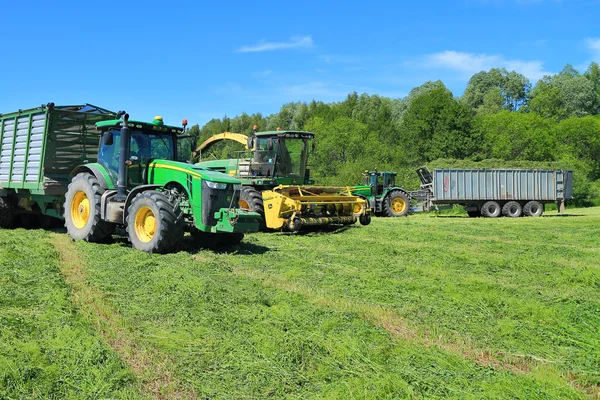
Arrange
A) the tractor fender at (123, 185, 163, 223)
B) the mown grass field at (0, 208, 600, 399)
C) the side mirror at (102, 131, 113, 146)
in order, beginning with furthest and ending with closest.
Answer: the side mirror at (102, 131, 113, 146) → the tractor fender at (123, 185, 163, 223) → the mown grass field at (0, 208, 600, 399)

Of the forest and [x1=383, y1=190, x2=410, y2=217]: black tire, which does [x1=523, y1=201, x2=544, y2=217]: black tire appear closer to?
[x1=383, y1=190, x2=410, y2=217]: black tire

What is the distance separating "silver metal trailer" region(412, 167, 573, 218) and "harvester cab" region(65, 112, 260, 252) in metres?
15.3

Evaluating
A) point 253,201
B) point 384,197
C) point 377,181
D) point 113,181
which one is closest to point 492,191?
point 384,197

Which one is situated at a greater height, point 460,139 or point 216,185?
point 460,139

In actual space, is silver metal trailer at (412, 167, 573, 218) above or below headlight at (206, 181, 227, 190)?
above

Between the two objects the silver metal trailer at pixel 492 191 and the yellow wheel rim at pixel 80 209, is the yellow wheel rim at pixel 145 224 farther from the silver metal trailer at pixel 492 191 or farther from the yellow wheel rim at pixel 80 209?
the silver metal trailer at pixel 492 191

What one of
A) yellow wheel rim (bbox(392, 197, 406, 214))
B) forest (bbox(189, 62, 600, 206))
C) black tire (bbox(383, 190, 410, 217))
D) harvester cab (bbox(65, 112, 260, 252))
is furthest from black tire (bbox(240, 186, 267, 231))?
forest (bbox(189, 62, 600, 206))

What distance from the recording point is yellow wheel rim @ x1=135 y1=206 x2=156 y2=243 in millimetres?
9188

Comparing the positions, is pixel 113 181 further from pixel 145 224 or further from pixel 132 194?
pixel 145 224

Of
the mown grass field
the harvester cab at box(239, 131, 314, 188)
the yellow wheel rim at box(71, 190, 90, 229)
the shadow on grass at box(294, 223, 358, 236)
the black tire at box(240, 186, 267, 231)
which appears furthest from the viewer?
the harvester cab at box(239, 131, 314, 188)

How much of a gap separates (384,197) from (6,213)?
13.6 meters

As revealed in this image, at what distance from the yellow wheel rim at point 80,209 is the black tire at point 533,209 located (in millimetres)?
19925

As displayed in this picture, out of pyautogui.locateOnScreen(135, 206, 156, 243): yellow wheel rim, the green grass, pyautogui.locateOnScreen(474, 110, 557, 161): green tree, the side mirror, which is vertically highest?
pyautogui.locateOnScreen(474, 110, 557, 161): green tree

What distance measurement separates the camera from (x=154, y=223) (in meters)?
9.16
